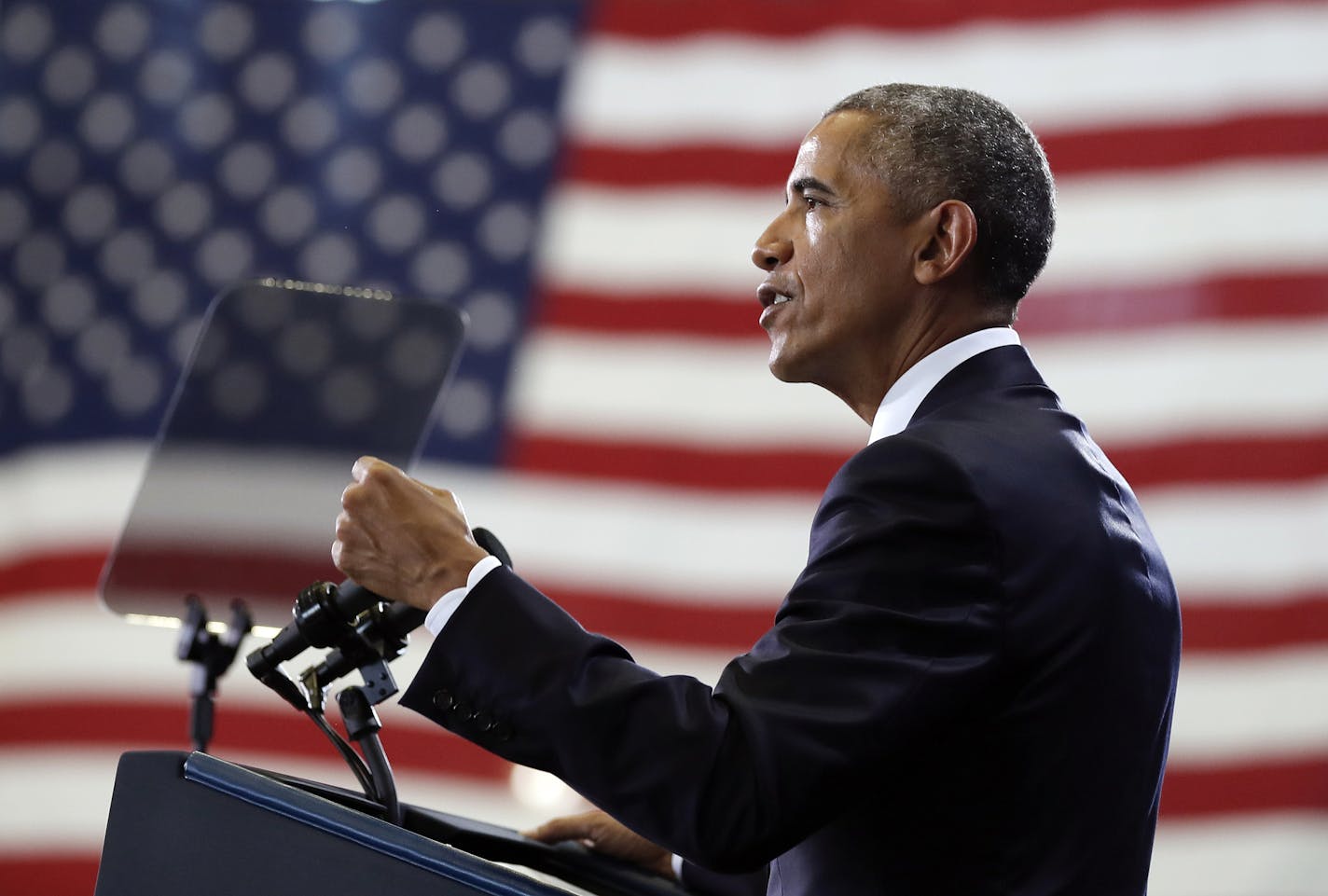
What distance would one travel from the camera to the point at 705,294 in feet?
9.95

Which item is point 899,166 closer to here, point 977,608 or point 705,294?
point 977,608

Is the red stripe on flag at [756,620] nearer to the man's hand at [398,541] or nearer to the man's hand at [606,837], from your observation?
the man's hand at [606,837]

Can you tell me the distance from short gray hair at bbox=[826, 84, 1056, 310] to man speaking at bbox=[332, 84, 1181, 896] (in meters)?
0.18

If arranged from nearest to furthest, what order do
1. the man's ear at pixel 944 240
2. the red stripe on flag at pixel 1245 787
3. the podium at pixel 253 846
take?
the podium at pixel 253 846 → the man's ear at pixel 944 240 → the red stripe on flag at pixel 1245 787

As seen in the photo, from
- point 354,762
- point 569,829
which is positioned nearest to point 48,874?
point 569,829

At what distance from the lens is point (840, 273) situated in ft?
4.05

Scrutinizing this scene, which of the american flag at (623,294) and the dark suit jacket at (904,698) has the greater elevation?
the american flag at (623,294)

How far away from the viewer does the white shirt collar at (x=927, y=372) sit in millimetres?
1159

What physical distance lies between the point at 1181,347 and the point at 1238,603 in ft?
1.70

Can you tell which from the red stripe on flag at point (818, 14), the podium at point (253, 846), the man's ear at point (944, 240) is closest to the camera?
the podium at point (253, 846)

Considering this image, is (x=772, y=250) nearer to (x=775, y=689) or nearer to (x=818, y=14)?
(x=775, y=689)

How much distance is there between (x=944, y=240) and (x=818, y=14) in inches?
79.4

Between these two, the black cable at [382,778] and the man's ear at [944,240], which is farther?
the man's ear at [944,240]


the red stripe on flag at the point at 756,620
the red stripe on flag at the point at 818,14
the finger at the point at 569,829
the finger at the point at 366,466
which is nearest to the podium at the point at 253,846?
the finger at the point at 366,466
